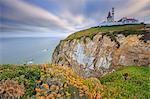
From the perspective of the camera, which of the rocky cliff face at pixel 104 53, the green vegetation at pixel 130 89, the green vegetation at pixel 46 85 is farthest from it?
the rocky cliff face at pixel 104 53

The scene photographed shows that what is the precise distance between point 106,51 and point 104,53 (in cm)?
25

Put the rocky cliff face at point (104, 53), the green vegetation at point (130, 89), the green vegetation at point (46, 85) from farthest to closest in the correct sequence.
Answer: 1. the rocky cliff face at point (104, 53)
2. the green vegetation at point (130, 89)
3. the green vegetation at point (46, 85)

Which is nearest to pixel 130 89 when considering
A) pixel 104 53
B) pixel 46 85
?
pixel 46 85

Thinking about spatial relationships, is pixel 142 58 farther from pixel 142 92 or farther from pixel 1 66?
pixel 1 66

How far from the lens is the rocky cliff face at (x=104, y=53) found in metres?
20.0

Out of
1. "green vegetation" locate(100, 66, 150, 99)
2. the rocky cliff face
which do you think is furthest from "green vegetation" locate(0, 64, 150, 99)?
the rocky cliff face

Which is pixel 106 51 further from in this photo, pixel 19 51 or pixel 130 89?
pixel 130 89

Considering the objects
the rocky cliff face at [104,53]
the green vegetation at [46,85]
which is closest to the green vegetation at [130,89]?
the green vegetation at [46,85]

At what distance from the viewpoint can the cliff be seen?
20.0 m

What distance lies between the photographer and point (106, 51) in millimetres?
23094

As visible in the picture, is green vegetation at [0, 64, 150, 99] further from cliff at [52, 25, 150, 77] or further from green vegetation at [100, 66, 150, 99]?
cliff at [52, 25, 150, 77]

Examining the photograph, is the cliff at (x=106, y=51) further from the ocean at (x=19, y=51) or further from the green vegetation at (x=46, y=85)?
the green vegetation at (x=46, y=85)

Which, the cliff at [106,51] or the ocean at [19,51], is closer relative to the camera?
the ocean at [19,51]

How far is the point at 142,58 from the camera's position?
18844mm
